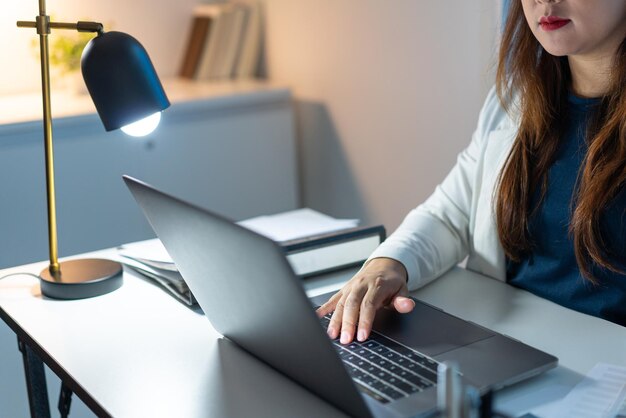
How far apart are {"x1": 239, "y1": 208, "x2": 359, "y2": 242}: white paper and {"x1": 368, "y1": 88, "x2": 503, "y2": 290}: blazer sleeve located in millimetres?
124

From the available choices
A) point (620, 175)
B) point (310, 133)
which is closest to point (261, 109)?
point (310, 133)

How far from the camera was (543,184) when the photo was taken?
4.92 ft

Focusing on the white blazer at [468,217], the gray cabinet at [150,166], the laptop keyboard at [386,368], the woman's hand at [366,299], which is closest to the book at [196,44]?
the gray cabinet at [150,166]

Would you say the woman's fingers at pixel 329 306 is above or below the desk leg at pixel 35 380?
above

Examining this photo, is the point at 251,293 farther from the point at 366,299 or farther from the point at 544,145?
the point at 544,145

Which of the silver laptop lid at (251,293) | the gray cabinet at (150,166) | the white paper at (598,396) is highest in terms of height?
the silver laptop lid at (251,293)

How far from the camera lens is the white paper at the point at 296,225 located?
61.0 inches

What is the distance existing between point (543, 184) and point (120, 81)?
719 mm

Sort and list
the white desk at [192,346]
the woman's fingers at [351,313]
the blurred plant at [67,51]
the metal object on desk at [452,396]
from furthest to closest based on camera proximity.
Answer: the blurred plant at [67,51], the woman's fingers at [351,313], the white desk at [192,346], the metal object on desk at [452,396]

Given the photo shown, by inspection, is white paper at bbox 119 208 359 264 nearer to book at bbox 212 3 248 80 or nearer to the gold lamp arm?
the gold lamp arm

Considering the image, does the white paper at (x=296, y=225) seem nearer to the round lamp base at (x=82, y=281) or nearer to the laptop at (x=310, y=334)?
the round lamp base at (x=82, y=281)

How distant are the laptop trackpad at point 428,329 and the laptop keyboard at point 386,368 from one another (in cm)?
2

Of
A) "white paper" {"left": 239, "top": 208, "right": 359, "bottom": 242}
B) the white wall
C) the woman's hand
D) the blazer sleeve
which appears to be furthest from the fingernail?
the white wall

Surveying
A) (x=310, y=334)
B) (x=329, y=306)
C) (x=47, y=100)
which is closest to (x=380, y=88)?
(x=47, y=100)
